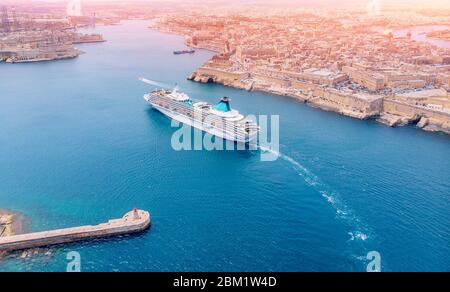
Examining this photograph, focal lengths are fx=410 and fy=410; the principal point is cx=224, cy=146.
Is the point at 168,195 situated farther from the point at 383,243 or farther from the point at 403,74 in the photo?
the point at 403,74

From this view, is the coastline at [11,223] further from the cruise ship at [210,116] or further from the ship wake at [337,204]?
the cruise ship at [210,116]

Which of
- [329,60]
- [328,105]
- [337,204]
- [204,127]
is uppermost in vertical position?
[329,60]

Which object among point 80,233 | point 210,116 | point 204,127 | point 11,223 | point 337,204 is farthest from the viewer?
point 204,127

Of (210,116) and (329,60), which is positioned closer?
(210,116)

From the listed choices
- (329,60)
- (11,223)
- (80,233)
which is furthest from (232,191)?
(329,60)

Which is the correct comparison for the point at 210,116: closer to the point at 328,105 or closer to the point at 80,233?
the point at 328,105

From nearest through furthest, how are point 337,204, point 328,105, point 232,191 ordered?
point 337,204 < point 232,191 < point 328,105

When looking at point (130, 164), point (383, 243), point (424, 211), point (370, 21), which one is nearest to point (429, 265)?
point (383, 243)
